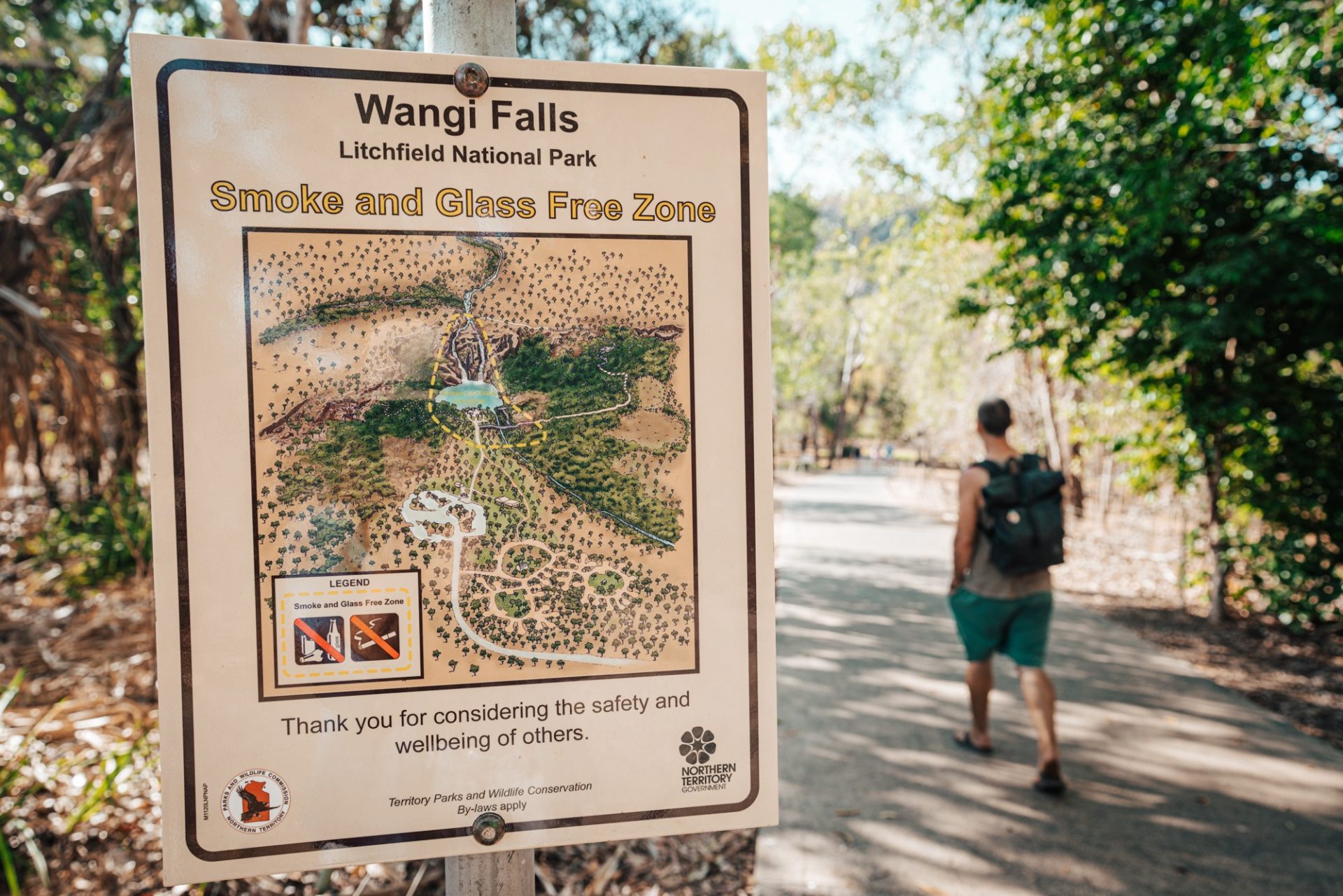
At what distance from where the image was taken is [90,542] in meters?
8.20

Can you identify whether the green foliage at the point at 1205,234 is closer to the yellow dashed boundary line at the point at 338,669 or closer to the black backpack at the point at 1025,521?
the black backpack at the point at 1025,521

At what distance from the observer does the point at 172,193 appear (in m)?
1.25

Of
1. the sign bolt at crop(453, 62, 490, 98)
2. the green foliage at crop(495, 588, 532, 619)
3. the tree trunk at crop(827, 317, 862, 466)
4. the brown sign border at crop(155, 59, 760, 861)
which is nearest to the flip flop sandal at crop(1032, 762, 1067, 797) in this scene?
the brown sign border at crop(155, 59, 760, 861)

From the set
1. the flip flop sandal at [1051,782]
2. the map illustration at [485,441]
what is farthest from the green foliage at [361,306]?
the flip flop sandal at [1051,782]

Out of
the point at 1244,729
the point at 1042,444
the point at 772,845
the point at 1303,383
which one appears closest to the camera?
the point at 772,845

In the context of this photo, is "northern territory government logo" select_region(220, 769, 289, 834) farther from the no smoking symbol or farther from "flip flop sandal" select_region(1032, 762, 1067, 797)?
"flip flop sandal" select_region(1032, 762, 1067, 797)

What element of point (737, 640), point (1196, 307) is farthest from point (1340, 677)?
point (737, 640)

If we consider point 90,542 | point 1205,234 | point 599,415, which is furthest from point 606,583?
point 90,542

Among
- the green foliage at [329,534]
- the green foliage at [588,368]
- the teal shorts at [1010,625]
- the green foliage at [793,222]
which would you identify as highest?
the green foliage at [793,222]

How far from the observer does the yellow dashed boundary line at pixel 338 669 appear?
128cm

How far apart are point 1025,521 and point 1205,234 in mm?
3650

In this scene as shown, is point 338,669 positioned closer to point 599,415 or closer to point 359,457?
point 359,457

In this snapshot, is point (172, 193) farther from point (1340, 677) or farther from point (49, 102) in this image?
point (49, 102)

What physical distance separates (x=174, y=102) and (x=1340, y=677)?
8152 millimetres
